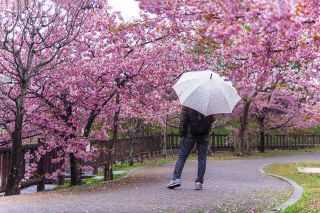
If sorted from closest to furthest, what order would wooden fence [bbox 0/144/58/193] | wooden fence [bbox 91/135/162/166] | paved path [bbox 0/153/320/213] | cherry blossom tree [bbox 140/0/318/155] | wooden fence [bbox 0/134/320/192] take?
1. cherry blossom tree [bbox 140/0/318/155]
2. paved path [bbox 0/153/320/213]
3. wooden fence [bbox 0/144/58/193]
4. wooden fence [bbox 0/134/320/192]
5. wooden fence [bbox 91/135/162/166]

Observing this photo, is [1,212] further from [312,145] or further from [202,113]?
[312,145]

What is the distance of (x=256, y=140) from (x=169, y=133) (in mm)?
6632

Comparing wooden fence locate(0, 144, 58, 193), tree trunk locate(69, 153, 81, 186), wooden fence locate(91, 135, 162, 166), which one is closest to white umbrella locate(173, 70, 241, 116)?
tree trunk locate(69, 153, 81, 186)

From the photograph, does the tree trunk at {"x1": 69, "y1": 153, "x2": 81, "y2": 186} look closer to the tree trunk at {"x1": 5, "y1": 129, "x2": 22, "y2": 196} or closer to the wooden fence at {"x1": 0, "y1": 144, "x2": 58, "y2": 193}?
the wooden fence at {"x1": 0, "y1": 144, "x2": 58, "y2": 193}

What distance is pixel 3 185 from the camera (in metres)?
10.5

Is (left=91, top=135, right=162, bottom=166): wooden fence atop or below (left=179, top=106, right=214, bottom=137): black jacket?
below

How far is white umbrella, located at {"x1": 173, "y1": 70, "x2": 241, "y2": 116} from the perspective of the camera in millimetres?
8883

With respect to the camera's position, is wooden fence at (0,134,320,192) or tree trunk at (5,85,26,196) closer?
tree trunk at (5,85,26,196)

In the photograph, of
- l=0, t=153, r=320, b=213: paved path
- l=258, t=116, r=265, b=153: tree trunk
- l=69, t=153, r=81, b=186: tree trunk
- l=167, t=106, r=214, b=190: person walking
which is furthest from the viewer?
l=258, t=116, r=265, b=153: tree trunk

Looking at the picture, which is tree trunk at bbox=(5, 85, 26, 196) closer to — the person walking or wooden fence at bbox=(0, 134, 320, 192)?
wooden fence at bbox=(0, 134, 320, 192)

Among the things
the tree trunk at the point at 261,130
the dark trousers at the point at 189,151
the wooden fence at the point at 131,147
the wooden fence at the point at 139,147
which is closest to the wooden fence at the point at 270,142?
the wooden fence at the point at 139,147

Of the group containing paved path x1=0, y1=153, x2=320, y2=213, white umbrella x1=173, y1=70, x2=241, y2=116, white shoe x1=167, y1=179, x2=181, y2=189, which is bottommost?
paved path x1=0, y1=153, x2=320, y2=213

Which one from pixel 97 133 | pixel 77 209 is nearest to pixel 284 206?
pixel 77 209

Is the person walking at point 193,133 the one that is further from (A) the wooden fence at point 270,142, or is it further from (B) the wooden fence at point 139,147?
(A) the wooden fence at point 270,142
